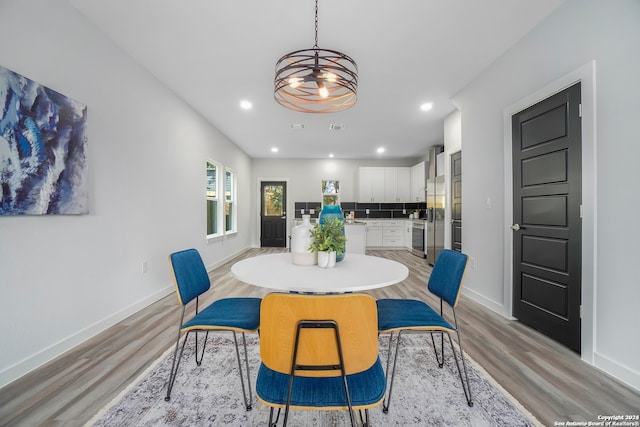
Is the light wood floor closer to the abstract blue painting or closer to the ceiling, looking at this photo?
the abstract blue painting

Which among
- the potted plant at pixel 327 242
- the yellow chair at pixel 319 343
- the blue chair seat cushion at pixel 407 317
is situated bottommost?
the blue chair seat cushion at pixel 407 317

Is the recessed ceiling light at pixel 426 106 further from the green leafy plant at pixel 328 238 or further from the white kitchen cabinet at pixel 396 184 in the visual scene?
the white kitchen cabinet at pixel 396 184

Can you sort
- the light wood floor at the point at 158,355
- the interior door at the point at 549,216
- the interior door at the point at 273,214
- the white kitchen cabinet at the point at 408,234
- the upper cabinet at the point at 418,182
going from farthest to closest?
the interior door at the point at 273,214 → the white kitchen cabinet at the point at 408,234 → the upper cabinet at the point at 418,182 → the interior door at the point at 549,216 → the light wood floor at the point at 158,355

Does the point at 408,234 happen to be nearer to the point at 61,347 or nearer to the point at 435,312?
the point at 435,312

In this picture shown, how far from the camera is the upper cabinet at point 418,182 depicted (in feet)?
23.1

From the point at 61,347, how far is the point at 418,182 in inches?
289

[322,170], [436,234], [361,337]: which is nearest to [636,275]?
[361,337]

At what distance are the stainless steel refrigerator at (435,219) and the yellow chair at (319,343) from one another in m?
4.68

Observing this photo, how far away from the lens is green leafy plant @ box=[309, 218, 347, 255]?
1.73 meters

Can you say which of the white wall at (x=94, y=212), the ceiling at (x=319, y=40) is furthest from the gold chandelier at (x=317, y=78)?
the white wall at (x=94, y=212)

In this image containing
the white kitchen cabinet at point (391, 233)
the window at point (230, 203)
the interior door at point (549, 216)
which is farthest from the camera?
the white kitchen cabinet at point (391, 233)

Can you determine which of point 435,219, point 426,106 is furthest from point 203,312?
point 435,219

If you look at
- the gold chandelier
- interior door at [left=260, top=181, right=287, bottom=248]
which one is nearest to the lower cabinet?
interior door at [left=260, top=181, right=287, bottom=248]

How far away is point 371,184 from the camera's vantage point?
788 cm
